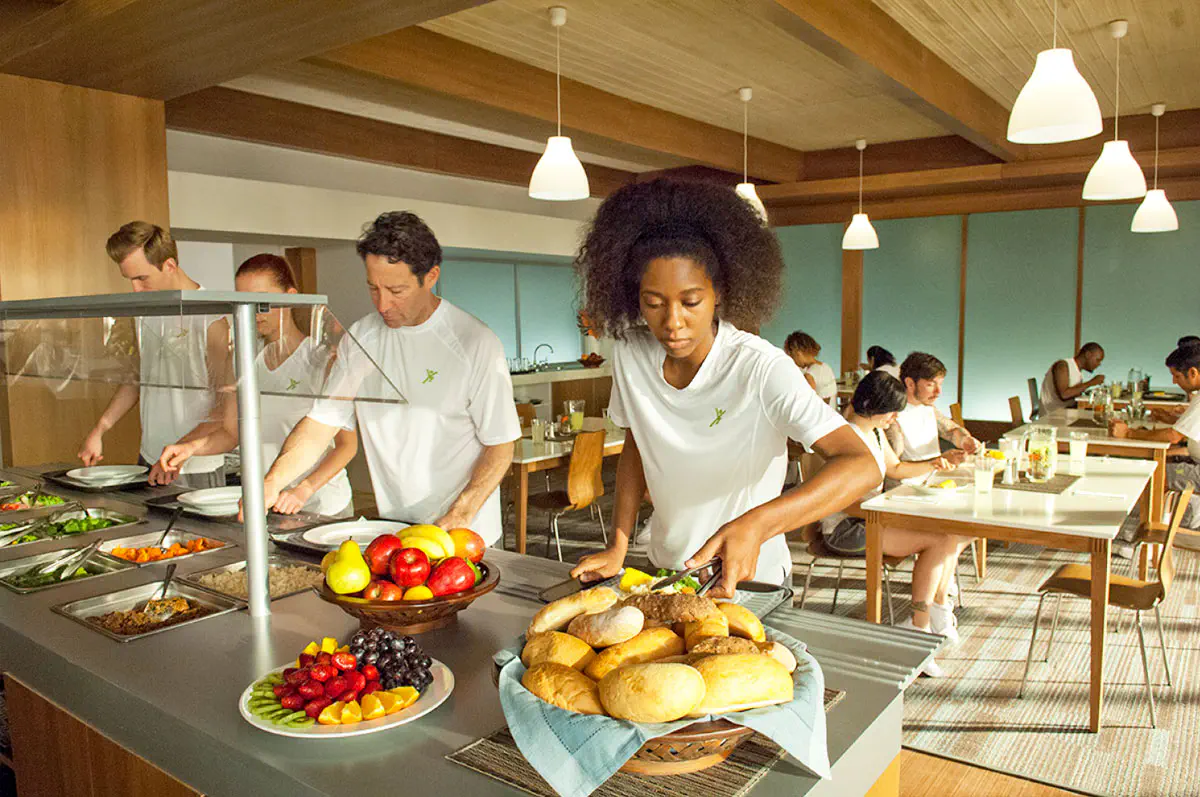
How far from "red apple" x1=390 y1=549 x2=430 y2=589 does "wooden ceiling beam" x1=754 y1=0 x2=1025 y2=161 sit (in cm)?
257

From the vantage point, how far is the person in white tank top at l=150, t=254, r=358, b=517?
5.36 ft

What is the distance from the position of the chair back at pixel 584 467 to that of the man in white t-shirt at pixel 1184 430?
2.92 meters

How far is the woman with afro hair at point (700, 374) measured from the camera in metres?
1.65

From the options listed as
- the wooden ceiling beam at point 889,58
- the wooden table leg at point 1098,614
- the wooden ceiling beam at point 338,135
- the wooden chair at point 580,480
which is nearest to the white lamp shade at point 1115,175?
the wooden ceiling beam at point 889,58

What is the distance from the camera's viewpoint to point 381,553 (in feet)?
4.69

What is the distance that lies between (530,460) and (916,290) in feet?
19.0

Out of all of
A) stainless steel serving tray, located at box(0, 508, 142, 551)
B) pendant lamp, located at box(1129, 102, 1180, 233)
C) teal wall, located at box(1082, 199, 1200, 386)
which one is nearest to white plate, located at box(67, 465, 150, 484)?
stainless steel serving tray, located at box(0, 508, 142, 551)

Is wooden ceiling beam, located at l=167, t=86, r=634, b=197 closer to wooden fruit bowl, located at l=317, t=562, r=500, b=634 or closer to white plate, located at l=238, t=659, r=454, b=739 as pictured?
wooden fruit bowl, located at l=317, t=562, r=500, b=634

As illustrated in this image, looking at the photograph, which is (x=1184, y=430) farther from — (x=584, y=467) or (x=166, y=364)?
(x=166, y=364)

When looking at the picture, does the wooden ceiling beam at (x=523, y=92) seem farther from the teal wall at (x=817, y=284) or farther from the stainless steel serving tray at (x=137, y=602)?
the stainless steel serving tray at (x=137, y=602)

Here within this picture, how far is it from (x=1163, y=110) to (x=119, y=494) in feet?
22.8

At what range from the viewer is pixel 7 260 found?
331 cm

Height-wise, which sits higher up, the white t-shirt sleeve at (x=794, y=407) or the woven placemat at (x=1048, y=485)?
the white t-shirt sleeve at (x=794, y=407)

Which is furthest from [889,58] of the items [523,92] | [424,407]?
[424,407]
